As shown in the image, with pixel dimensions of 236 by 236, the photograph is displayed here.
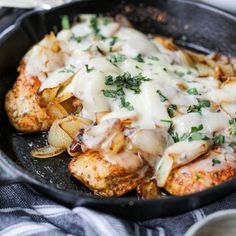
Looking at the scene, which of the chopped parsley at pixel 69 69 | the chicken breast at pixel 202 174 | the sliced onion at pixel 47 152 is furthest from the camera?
the chopped parsley at pixel 69 69

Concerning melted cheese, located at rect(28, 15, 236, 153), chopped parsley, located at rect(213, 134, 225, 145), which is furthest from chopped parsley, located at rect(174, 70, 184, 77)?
chopped parsley, located at rect(213, 134, 225, 145)

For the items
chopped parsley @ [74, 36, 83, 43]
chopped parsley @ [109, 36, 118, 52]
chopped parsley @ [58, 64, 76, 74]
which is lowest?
chopped parsley @ [109, 36, 118, 52]

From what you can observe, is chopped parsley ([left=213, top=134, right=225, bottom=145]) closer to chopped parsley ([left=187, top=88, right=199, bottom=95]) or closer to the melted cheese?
the melted cheese

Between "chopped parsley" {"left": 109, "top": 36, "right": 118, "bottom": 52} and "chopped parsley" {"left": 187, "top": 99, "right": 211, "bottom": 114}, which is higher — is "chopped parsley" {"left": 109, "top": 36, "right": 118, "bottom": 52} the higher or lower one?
the higher one

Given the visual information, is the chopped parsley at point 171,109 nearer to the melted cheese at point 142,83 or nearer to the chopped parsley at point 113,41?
the melted cheese at point 142,83

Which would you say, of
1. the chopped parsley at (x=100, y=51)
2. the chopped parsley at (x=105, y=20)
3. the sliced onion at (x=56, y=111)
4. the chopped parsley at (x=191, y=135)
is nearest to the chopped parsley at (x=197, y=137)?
the chopped parsley at (x=191, y=135)

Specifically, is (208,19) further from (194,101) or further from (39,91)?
(39,91)

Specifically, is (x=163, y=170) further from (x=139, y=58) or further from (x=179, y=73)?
(x=139, y=58)
